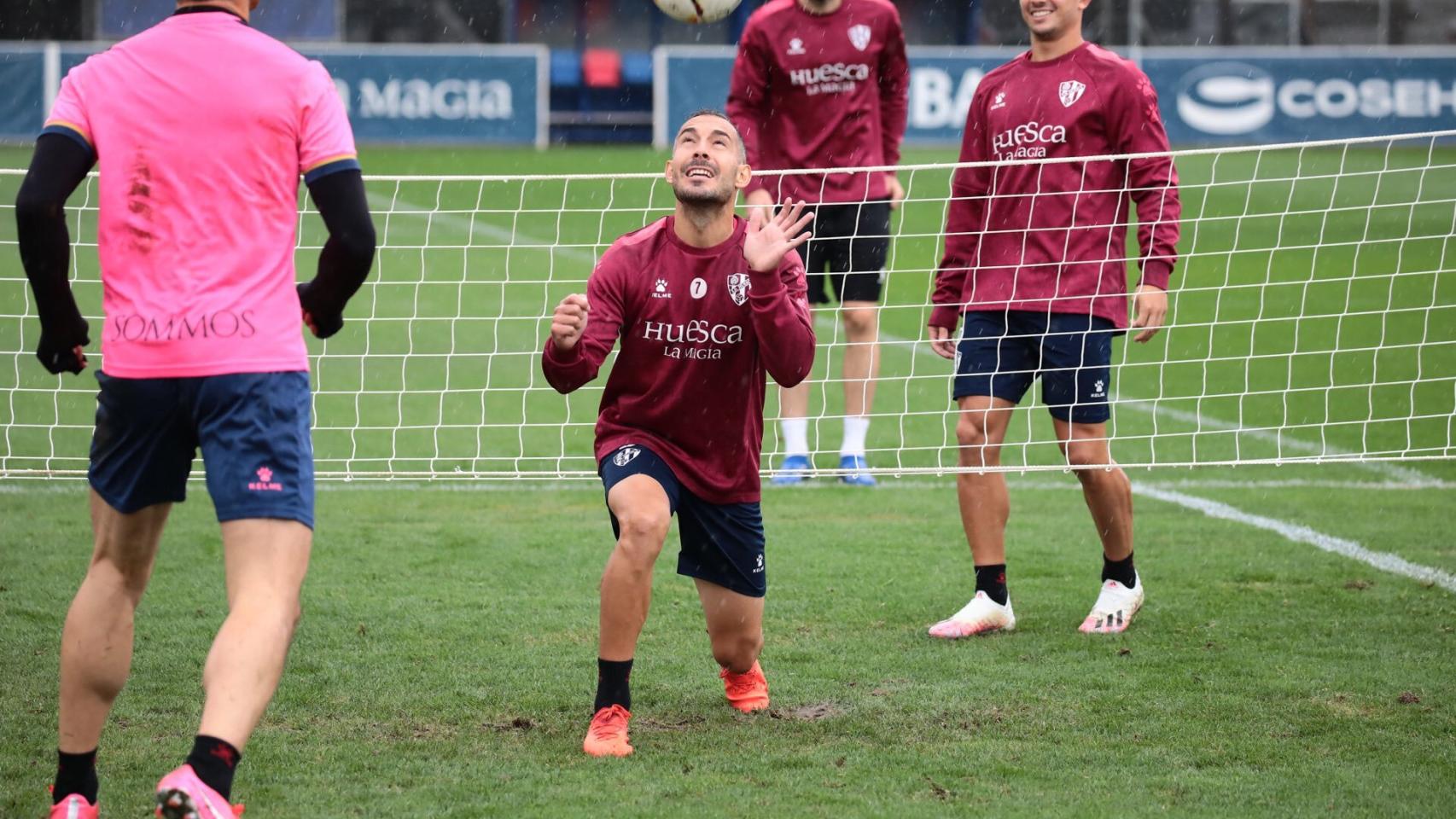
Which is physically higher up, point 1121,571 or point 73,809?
point 1121,571

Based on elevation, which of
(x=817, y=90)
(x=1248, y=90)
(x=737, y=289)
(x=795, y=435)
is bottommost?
(x=795, y=435)

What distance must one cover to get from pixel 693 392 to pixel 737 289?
12.4 inches

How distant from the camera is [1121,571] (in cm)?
576

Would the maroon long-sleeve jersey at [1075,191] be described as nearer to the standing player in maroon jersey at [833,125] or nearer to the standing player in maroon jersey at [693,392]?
the standing player in maroon jersey at [693,392]

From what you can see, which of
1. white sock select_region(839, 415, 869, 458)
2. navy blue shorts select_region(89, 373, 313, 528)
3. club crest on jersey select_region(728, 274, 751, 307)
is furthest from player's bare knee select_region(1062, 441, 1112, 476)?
navy blue shorts select_region(89, 373, 313, 528)

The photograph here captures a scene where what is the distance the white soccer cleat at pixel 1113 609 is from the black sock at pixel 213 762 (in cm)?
323

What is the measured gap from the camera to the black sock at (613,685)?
4.45 meters

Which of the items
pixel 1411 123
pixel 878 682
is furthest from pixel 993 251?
pixel 1411 123

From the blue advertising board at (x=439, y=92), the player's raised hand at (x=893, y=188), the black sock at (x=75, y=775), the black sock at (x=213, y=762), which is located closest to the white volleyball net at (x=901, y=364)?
the player's raised hand at (x=893, y=188)

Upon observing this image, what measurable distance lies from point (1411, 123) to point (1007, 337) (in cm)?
2155

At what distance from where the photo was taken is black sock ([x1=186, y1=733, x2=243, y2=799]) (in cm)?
328

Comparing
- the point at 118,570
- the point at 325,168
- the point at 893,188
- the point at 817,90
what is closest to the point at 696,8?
the point at 817,90

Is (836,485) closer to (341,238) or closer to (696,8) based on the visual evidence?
(696,8)

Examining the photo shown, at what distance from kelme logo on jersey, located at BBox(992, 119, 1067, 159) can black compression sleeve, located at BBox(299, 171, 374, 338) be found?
2790 millimetres
